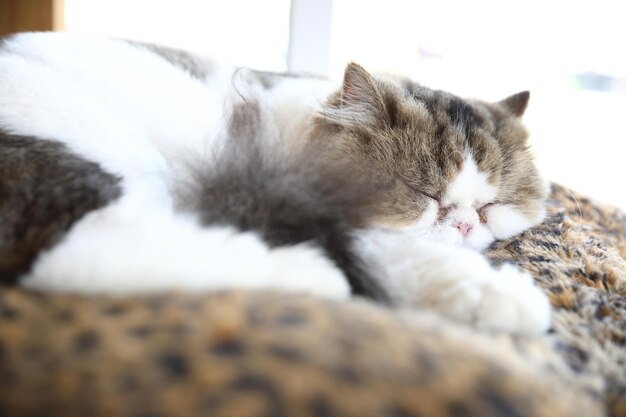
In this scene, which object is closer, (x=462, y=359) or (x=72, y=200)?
(x=462, y=359)

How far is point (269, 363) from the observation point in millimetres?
A: 622

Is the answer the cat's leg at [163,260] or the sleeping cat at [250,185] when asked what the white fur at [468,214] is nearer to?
the sleeping cat at [250,185]

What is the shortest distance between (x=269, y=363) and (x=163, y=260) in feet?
0.97

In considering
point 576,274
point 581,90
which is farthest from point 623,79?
point 576,274

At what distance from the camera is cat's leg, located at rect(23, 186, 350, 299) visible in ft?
2.71

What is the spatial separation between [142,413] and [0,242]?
439 millimetres

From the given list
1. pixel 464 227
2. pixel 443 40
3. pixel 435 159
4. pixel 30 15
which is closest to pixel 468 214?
pixel 464 227

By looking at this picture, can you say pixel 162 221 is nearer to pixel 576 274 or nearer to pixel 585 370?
pixel 585 370

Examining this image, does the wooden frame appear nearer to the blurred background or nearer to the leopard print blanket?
the blurred background

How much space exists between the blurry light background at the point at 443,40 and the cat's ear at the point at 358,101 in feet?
3.08

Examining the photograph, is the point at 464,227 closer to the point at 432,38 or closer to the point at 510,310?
the point at 510,310

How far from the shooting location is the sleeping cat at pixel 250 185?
2.83 feet

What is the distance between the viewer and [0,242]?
0.86 metres

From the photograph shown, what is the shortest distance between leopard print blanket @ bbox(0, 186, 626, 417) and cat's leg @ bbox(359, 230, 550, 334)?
42mm
